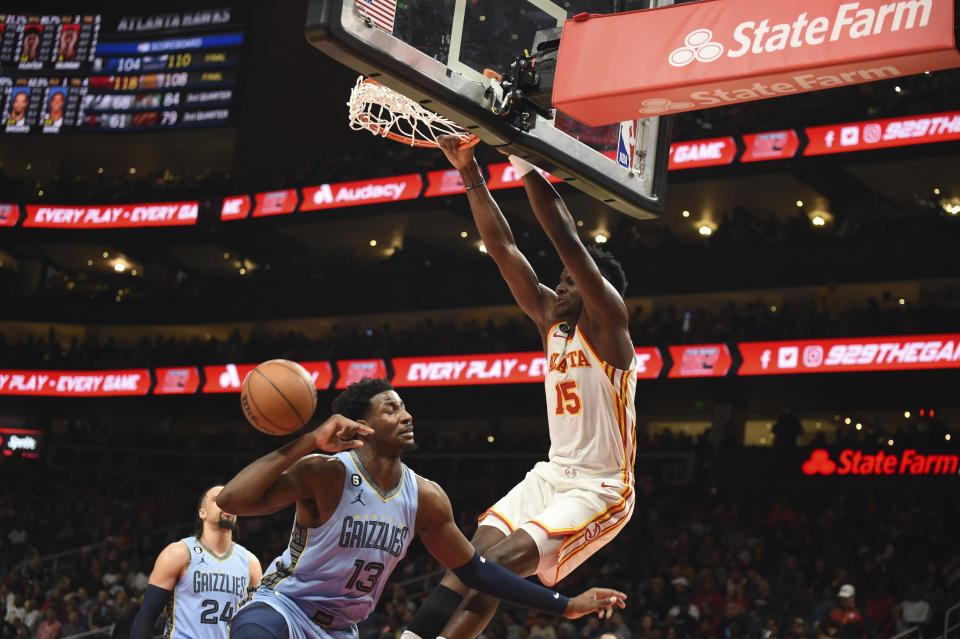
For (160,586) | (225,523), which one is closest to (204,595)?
(160,586)

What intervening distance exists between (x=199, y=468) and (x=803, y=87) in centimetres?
2427

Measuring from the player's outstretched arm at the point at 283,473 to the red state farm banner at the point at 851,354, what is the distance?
54.8 feet

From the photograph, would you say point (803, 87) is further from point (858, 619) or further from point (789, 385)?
point (789, 385)

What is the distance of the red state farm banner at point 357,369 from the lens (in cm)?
2489

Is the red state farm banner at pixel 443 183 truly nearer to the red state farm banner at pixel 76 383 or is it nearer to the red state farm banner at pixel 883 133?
the red state farm banner at pixel 883 133

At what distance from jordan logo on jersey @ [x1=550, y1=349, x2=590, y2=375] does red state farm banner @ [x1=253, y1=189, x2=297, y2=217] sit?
945 inches

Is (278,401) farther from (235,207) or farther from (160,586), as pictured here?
(235,207)

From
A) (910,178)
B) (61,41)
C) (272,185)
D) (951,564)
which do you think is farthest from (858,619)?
(61,41)

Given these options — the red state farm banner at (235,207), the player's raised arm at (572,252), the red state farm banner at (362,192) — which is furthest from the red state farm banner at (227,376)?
the player's raised arm at (572,252)

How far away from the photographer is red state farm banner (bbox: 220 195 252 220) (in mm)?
29877

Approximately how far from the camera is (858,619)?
41.0 feet

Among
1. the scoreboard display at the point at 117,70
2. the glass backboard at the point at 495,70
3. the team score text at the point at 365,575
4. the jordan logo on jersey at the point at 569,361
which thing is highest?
the scoreboard display at the point at 117,70

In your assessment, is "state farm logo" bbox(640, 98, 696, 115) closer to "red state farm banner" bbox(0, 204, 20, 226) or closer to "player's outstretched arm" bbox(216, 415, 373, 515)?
"player's outstretched arm" bbox(216, 415, 373, 515)

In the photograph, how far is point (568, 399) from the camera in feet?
19.0
